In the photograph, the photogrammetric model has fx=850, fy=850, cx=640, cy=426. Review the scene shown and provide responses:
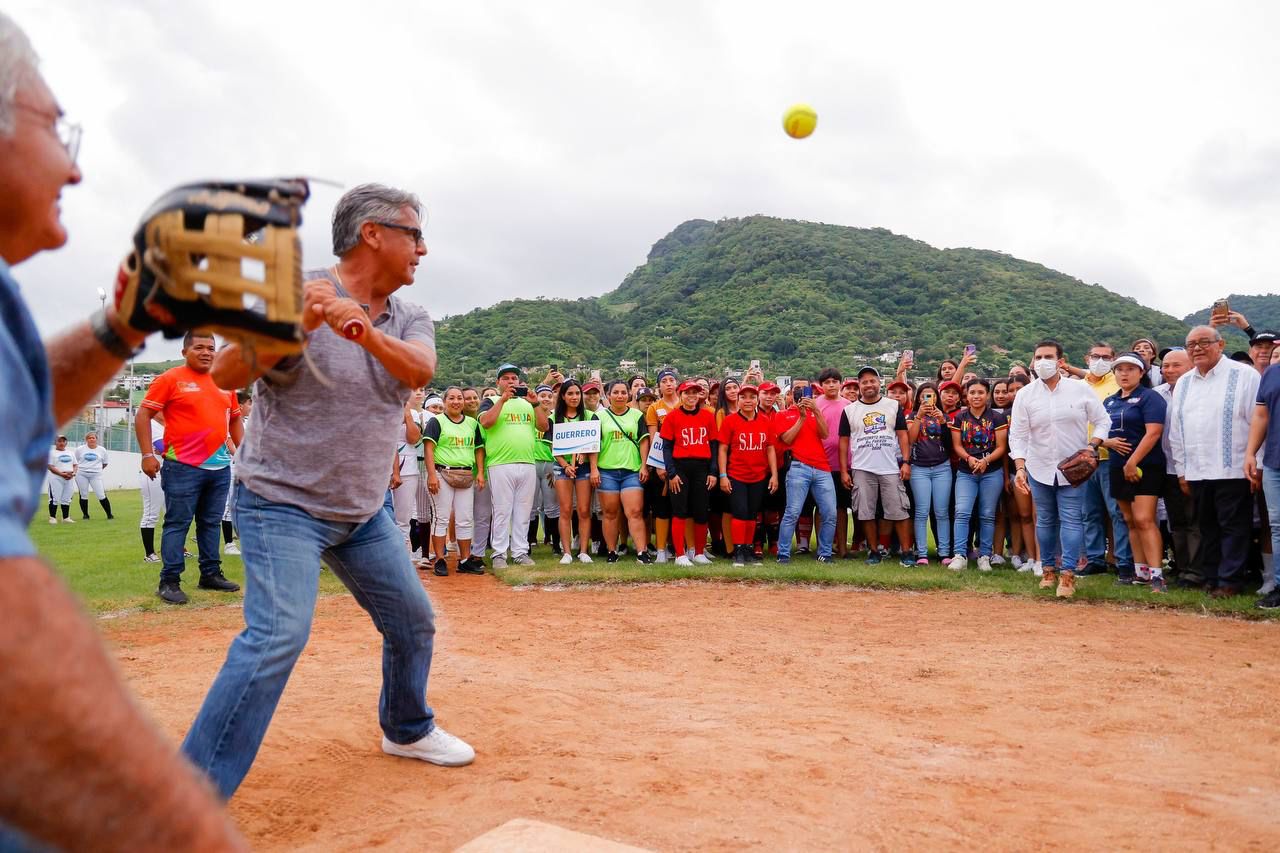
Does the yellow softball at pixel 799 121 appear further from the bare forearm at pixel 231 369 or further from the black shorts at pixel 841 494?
the bare forearm at pixel 231 369

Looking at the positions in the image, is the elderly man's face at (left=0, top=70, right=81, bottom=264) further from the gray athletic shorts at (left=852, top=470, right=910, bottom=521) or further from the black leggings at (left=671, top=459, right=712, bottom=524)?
the gray athletic shorts at (left=852, top=470, right=910, bottom=521)

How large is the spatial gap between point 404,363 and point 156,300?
4.93ft

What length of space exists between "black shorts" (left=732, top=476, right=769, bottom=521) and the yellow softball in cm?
422

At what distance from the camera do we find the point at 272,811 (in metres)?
3.43

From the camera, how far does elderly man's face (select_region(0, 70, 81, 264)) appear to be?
1276 millimetres

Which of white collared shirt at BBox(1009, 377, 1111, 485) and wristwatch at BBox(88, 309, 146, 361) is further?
white collared shirt at BBox(1009, 377, 1111, 485)

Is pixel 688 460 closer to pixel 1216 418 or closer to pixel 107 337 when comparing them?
pixel 1216 418

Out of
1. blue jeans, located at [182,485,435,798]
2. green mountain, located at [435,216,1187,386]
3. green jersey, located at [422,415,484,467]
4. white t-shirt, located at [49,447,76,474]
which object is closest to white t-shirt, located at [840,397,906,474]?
green jersey, located at [422,415,484,467]

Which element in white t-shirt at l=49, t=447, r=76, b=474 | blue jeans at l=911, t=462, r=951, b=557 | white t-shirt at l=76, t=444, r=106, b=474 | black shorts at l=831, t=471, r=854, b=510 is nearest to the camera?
blue jeans at l=911, t=462, r=951, b=557

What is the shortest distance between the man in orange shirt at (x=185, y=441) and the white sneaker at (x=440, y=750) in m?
5.39

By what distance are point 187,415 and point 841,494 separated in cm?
789

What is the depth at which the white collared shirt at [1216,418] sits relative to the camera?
784cm

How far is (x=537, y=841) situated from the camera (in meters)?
2.89

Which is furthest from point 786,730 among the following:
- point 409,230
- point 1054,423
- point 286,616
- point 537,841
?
point 1054,423
